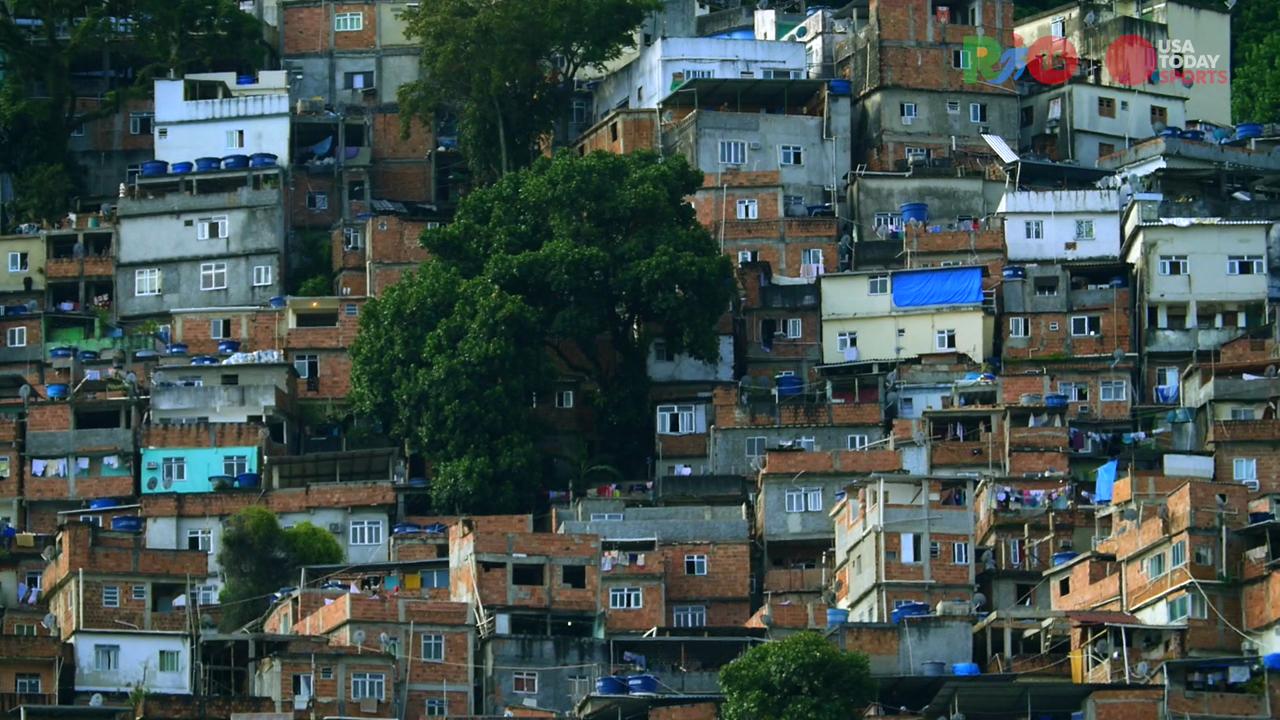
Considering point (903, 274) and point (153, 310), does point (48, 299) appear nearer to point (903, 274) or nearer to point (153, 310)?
point (153, 310)

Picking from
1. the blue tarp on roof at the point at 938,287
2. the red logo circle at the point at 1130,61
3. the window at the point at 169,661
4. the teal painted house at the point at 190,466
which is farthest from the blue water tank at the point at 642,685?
the red logo circle at the point at 1130,61

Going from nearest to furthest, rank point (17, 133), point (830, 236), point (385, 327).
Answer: point (385, 327) < point (830, 236) < point (17, 133)

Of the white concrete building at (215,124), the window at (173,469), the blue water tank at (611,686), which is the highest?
the white concrete building at (215,124)

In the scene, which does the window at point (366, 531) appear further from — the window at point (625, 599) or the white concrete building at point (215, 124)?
the white concrete building at point (215, 124)

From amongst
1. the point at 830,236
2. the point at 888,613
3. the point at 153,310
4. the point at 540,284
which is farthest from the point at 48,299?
the point at 888,613

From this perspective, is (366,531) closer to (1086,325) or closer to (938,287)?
(938,287)

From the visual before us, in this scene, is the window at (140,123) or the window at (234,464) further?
the window at (140,123)

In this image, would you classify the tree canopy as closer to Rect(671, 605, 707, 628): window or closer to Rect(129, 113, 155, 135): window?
Rect(671, 605, 707, 628): window
